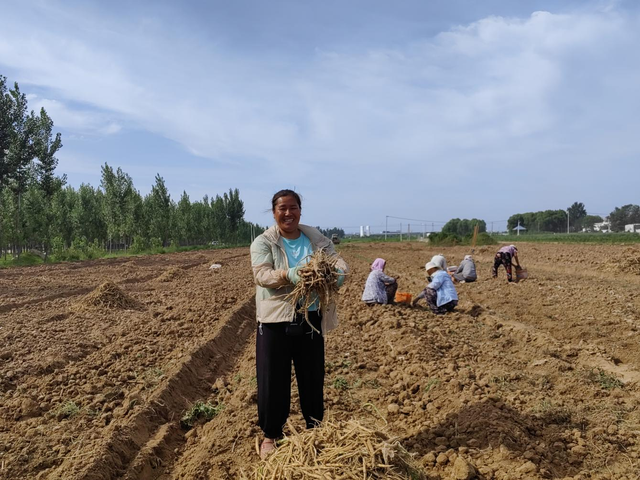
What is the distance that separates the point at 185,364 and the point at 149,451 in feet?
6.33

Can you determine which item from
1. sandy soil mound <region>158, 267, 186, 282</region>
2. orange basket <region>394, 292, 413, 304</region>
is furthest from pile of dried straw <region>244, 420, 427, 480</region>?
sandy soil mound <region>158, 267, 186, 282</region>

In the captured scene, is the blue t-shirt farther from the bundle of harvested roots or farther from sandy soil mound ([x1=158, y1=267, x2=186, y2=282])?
sandy soil mound ([x1=158, y1=267, x2=186, y2=282])

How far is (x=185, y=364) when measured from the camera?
19.3ft

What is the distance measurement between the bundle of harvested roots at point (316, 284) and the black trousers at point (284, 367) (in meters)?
0.16

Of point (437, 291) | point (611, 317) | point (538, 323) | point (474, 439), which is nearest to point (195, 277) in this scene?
point (437, 291)

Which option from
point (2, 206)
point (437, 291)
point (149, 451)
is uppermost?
point (2, 206)

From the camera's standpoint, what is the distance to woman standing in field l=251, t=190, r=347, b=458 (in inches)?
127

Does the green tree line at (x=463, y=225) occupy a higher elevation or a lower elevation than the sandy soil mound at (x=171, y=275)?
higher

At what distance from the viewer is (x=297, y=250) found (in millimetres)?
3375

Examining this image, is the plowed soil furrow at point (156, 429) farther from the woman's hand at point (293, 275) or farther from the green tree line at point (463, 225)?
the green tree line at point (463, 225)

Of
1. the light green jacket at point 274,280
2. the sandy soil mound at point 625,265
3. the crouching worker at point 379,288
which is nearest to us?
the light green jacket at point 274,280

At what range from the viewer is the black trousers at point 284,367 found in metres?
3.28

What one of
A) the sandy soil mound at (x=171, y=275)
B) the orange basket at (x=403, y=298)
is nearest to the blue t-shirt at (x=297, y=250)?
the orange basket at (x=403, y=298)

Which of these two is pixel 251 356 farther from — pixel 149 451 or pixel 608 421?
pixel 608 421
